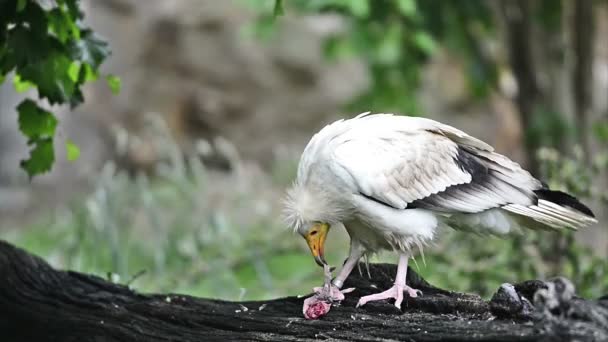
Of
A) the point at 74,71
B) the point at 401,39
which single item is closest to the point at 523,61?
the point at 401,39

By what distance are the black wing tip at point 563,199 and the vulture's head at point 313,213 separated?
88 centimetres

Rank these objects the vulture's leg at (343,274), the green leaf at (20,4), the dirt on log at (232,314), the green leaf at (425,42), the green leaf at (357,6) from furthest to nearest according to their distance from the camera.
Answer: the green leaf at (425,42)
the green leaf at (357,6)
the vulture's leg at (343,274)
the green leaf at (20,4)
the dirt on log at (232,314)

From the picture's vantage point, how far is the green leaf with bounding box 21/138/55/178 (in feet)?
13.9

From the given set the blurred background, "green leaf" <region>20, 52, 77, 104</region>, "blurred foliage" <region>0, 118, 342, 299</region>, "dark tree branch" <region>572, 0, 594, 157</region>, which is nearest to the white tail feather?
the blurred background

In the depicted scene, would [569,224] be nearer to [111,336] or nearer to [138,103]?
[111,336]

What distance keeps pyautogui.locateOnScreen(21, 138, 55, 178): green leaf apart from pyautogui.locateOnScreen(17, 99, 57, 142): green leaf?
59 mm

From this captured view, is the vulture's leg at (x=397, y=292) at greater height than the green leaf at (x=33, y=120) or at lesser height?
lesser

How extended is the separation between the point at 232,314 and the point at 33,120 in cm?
122

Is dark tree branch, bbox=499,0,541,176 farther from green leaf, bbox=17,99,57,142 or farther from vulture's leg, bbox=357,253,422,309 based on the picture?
green leaf, bbox=17,99,57,142

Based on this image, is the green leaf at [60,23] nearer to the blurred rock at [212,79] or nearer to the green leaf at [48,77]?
the green leaf at [48,77]

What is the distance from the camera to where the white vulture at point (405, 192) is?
396 centimetres

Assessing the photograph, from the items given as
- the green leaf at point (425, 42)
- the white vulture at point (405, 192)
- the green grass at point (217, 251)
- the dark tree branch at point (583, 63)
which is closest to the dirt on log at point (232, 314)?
the white vulture at point (405, 192)

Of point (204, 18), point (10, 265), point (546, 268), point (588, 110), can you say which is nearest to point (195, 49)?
point (204, 18)

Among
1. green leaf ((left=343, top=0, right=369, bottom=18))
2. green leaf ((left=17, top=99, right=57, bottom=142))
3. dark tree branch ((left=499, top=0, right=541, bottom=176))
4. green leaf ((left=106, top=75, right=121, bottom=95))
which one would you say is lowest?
green leaf ((left=17, top=99, right=57, bottom=142))
